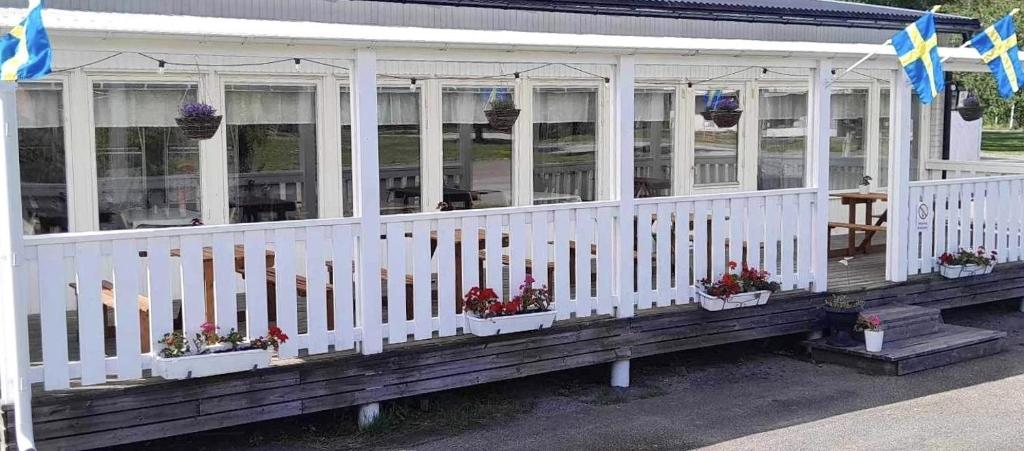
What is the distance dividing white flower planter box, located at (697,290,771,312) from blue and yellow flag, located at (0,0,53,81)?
4646 millimetres

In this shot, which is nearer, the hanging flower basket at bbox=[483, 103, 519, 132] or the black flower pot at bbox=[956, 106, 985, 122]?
the hanging flower basket at bbox=[483, 103, 519, 132]

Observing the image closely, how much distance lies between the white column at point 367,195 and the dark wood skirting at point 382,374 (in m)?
0.23

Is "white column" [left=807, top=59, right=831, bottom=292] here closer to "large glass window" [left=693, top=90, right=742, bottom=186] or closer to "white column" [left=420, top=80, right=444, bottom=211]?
"large glass window" [left=693, top=90, right=742, bottom=186]

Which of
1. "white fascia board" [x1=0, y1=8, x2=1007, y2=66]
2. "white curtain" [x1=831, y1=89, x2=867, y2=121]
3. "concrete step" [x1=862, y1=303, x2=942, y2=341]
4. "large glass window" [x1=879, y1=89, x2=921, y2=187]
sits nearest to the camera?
"white fascia board" [x1=0, y1=8, x2=1007, y2=66]

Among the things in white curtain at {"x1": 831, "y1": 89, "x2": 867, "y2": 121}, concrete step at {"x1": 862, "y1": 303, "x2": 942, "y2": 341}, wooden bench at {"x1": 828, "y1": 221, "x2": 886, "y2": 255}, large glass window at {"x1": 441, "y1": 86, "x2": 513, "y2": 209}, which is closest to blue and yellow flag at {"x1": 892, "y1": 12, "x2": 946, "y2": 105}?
concrete step at {"x1": 862, "y1": 303, "x2": 942, "y2": 341}

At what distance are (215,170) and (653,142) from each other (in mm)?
4410

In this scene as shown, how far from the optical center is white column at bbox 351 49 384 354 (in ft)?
21.1

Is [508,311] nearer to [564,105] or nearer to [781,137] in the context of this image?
[564,105]

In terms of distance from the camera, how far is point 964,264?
9320mm

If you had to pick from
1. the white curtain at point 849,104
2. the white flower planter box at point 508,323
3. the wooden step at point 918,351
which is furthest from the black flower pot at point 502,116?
the white curtain at point 849,104

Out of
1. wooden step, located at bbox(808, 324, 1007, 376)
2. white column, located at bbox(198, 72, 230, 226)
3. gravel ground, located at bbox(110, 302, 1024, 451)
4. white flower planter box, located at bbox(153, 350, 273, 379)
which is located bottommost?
gravel ground, located at bbox(110, 302, 1024, 451)

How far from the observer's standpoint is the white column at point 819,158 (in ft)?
27.4

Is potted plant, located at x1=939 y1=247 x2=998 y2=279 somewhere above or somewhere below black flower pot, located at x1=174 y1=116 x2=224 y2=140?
below

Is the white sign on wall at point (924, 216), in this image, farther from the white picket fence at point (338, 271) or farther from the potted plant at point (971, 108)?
the potted plant at point (971, 108)
